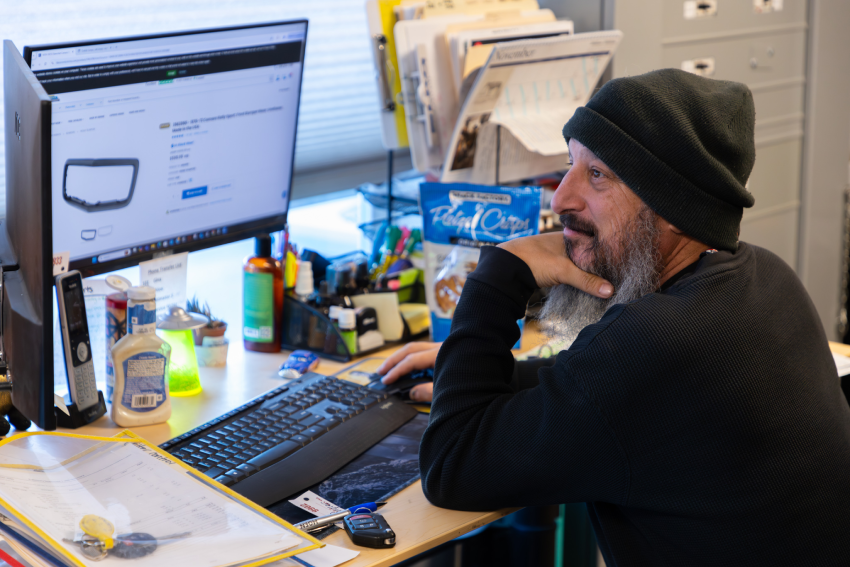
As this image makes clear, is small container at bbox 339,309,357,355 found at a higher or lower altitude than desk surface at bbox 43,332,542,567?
higher

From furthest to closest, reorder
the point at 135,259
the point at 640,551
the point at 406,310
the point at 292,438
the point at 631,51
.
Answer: the point at 631,51, the point at 406,310, the point at 135,259, the point at 292,438, the point at 640,551

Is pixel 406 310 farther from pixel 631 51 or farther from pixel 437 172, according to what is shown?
pixel 631 51

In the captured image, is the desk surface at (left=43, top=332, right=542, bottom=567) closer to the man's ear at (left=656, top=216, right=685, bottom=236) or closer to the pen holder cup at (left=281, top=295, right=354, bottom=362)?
the pen holder cup at (left=281, top=295, right=354, bottom=362)

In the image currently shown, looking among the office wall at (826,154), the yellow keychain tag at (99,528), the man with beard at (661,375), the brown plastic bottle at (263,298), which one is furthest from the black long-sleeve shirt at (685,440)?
the office wall at (826,154)

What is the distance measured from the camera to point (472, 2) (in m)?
1.83

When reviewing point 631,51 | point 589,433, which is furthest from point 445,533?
point 631,51

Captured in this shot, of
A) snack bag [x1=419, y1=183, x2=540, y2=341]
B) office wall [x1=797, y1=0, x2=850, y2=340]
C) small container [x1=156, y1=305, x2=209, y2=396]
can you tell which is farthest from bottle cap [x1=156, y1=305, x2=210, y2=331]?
office wall [x1=797, y1=0, x2=850, y2=340]

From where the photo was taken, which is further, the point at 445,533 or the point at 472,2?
the point at 472,2

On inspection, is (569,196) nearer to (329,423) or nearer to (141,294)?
(329,423)

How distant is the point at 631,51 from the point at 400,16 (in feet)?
2.06

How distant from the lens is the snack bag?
156 centimetres

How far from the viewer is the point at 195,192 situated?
57.0 inches

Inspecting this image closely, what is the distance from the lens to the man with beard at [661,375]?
909 millimetres

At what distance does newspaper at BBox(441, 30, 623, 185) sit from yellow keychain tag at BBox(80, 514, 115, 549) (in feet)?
3.48
